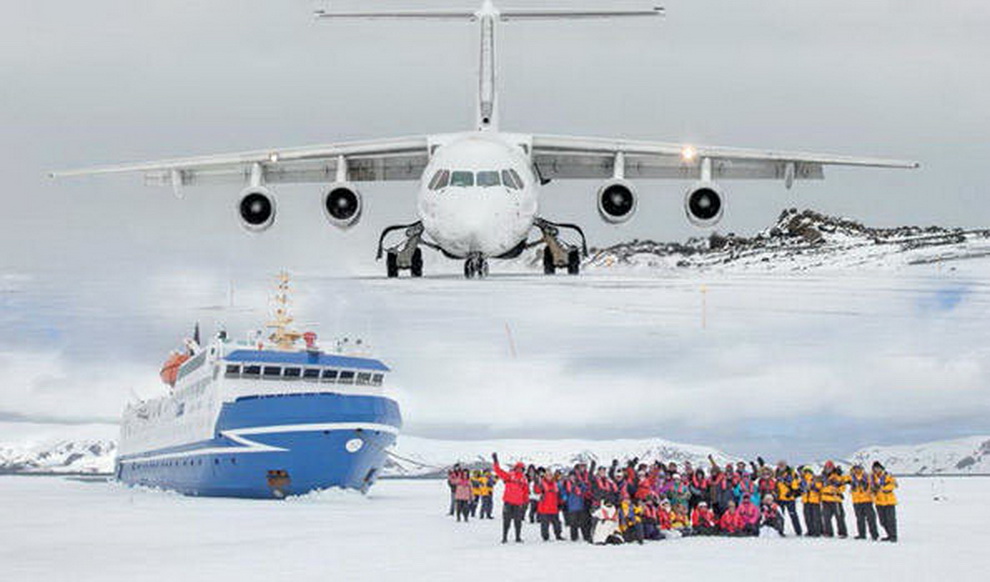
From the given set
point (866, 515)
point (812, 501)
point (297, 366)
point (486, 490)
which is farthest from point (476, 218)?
point (297, 366)

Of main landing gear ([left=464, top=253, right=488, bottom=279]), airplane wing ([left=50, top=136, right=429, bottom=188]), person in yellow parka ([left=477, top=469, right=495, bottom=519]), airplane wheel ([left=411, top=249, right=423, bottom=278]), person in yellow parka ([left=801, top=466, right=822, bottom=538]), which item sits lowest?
person in yellow parka ([left=801, top=466, right=822, bottom=538])

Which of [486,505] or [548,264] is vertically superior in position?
[548,264]

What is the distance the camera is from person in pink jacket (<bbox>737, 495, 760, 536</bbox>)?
63.0 feet

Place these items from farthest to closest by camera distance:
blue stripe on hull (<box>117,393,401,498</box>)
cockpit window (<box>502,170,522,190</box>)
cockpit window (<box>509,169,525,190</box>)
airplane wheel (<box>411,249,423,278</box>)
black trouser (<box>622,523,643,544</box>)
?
1. blue stripe on hull (<box>117,393,401,498</box>)
2. airplane wheel (<box>411,249,423,278</box>)
3. cockpit window (<box>509,169,525,190</box>)
4. cockpit window (<box>502,170,522,190</box>)
5. black trouser (<box>622,523,643,544</box>)

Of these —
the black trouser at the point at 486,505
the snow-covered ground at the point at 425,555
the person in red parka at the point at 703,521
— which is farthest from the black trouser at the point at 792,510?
the black trouser at the point at 486,505

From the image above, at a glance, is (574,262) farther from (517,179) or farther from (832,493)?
(832,493)

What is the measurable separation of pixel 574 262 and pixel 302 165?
693 cm

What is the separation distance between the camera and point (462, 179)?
22609mm

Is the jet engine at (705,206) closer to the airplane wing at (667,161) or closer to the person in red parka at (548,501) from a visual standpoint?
the airplane wing at (667,161)

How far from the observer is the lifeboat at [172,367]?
5788 cm

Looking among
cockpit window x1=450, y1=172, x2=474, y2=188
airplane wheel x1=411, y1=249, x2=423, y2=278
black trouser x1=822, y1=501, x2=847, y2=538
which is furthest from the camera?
airplane wheel x1=411, y1=249, x2=423, y2=278

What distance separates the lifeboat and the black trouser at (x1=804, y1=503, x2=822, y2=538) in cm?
4283

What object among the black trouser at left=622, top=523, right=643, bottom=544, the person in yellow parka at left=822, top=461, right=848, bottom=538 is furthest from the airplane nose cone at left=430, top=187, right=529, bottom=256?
the person in yellow parka at left=822, top=461, right=848, bottom=538

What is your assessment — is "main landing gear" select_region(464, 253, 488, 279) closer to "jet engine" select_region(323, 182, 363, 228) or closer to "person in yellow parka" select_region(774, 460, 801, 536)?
"jet engine" select_region(323, 182, 363, 228)
